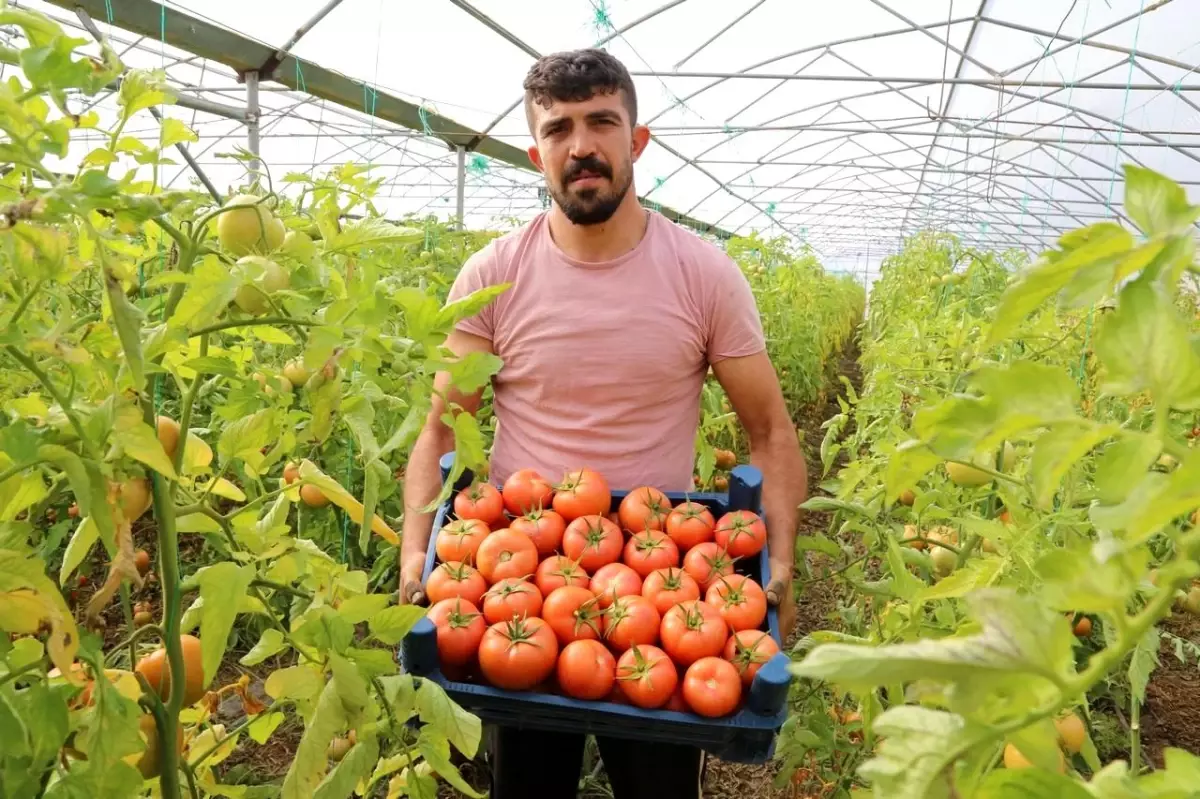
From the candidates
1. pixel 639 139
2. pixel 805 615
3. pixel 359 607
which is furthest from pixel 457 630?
pixel 805 615

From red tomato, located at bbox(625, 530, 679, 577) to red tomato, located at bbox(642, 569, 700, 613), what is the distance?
4cm

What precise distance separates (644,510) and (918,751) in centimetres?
115

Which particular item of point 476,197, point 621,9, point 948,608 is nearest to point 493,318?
point 948,608

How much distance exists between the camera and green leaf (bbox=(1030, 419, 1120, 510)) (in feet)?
1.22

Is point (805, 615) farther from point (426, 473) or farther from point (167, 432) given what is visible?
point (167, 432)

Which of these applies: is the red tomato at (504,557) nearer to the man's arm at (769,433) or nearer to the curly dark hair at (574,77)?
the man's arm at (769,433)

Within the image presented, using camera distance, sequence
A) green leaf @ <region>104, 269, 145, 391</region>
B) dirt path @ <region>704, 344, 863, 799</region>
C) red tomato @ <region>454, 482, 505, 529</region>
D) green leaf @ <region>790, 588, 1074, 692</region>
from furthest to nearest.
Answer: dirt path @ <region>704, 344, 863, 799</region>
red tomato @ <region>454, 482, 505, 529</region>
green leaf @ <region>104, 269, 145, 391</region>
green leaf @ <region>790, 588, 1074, 692</region>

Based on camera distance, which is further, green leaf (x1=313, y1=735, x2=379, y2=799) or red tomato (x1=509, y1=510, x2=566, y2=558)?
red tomato (x1=509, y1=510, x2=566, y2=558)

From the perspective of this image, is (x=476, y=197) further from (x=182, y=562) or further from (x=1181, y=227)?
(x=1181, y=227)

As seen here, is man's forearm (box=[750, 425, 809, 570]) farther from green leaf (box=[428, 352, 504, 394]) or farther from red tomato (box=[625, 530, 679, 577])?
green leaf (box=[428, 352, 504, 394])

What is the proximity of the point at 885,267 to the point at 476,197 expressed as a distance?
862 cm

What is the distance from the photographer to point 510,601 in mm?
1261

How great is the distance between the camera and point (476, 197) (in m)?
14.8

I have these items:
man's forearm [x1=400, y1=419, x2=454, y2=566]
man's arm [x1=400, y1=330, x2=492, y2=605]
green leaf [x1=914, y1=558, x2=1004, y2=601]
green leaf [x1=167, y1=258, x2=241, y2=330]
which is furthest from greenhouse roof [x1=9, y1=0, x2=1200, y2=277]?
green leaf [x1=914, y1=558, x2=1004, y2=601]
